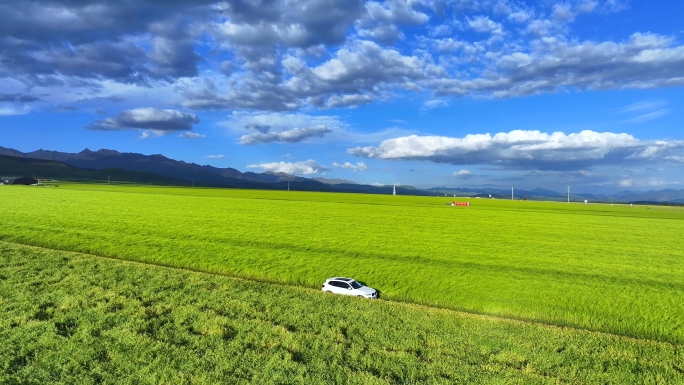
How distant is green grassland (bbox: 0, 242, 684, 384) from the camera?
39.0 feet

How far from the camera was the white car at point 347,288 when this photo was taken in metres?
22.0

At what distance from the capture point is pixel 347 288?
72.4 feet

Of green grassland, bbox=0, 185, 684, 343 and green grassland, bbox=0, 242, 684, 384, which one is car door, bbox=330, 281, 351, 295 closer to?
green grassland, bbox=0, 242, 684, 384

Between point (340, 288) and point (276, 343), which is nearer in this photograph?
point (276, 343)

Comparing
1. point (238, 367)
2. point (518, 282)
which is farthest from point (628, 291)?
point (238, 367)

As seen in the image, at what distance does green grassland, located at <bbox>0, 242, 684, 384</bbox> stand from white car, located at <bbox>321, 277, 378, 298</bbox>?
1.56m

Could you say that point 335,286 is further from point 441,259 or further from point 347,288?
point 441,259

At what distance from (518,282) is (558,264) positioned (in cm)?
792

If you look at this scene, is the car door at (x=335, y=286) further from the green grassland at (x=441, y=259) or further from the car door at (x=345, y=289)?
the green grassland at (x=441, y=259)

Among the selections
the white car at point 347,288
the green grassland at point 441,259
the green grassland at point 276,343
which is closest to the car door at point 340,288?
the white car at point 347,288

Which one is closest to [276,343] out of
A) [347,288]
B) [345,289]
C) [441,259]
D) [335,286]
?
[345,289]

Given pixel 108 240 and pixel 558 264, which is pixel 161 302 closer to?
pixel 108 240

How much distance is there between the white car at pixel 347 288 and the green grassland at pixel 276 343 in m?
1.56

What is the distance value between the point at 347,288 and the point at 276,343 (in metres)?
8.52
